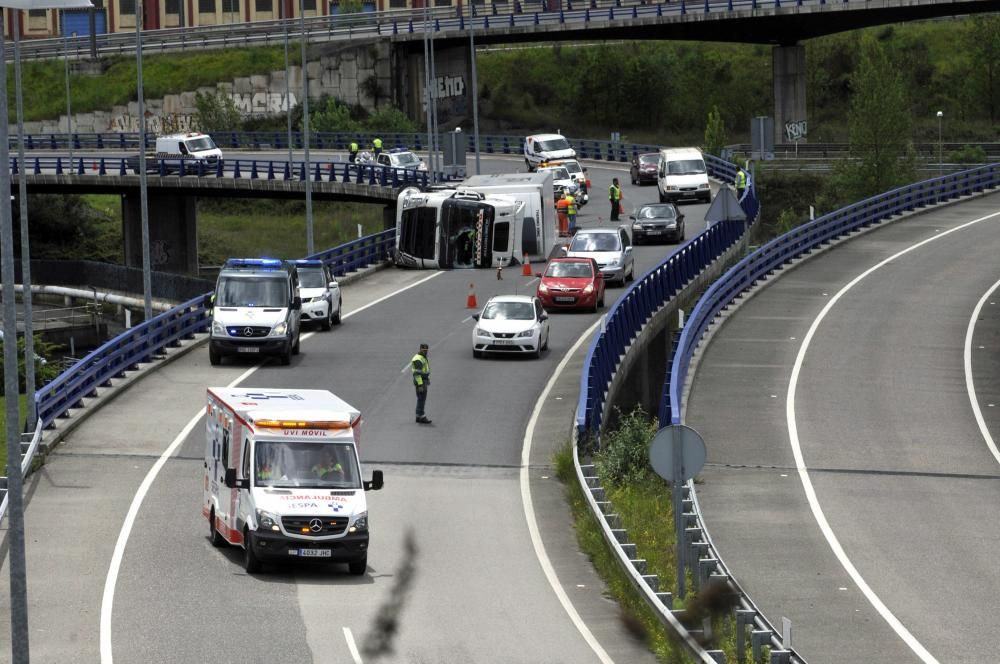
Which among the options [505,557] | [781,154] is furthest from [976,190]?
[505,557]

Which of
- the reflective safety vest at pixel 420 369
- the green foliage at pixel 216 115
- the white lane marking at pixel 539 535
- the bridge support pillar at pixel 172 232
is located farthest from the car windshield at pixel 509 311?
the green foliage at pixel 216 115

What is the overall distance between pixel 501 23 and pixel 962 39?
122 feet

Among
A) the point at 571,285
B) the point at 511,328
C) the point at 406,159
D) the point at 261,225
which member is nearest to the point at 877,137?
the point at 406,159

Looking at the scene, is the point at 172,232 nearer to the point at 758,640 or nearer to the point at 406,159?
the point at 406,159

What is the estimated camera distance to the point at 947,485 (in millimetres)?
29359

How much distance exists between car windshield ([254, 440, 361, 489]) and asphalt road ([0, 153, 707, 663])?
120cm

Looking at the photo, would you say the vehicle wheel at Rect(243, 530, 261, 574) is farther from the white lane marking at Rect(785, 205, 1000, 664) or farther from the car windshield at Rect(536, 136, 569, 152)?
the car windshield at Rect(536, 136, 569, 152)

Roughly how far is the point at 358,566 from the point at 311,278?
21.4 meters

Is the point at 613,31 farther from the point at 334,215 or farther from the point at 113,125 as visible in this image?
the point at 113,125

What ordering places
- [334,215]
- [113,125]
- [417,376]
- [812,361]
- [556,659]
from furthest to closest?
[113,125] < [334,215] < [812,361] < [417,376] < [556,659]

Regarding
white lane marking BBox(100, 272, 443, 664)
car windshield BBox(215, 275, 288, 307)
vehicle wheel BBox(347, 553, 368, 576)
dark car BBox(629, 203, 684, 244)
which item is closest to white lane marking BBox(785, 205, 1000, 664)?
vehicle wheel BBox(347, 553, 368, 576)

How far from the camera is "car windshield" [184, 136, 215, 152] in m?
85.4

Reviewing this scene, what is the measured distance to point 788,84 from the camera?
100375 millimetres

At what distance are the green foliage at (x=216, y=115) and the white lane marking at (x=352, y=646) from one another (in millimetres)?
90866
